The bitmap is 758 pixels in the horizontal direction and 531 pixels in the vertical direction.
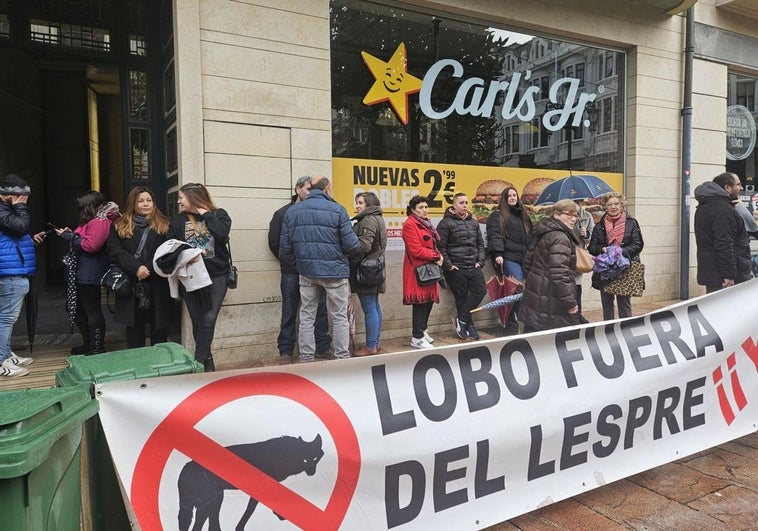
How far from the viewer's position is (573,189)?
8242 millimetres

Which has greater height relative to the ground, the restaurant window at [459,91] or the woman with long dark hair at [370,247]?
the restaurant window at [459,91]

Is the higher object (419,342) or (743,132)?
(743,132)

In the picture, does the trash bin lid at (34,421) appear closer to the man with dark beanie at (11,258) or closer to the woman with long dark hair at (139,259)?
the woman with long dark hair at (139,259)

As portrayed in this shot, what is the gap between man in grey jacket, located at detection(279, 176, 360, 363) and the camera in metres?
5.28

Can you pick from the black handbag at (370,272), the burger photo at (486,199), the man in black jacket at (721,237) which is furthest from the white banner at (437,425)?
the burger photo at (486,199)

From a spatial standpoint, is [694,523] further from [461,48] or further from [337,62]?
[461,48]

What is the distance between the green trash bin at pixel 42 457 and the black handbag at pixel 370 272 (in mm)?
3978

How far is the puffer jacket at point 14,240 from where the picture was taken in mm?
5082

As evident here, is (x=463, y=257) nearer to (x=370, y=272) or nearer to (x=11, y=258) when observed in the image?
(x=370, y=272)

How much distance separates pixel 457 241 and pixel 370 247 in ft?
4.53

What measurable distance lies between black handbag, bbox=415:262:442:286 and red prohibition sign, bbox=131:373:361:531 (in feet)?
13.1

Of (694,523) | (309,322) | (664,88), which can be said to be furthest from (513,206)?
(694,523)

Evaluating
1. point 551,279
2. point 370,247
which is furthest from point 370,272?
point 551,279

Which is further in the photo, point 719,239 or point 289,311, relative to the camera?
point 719,239
